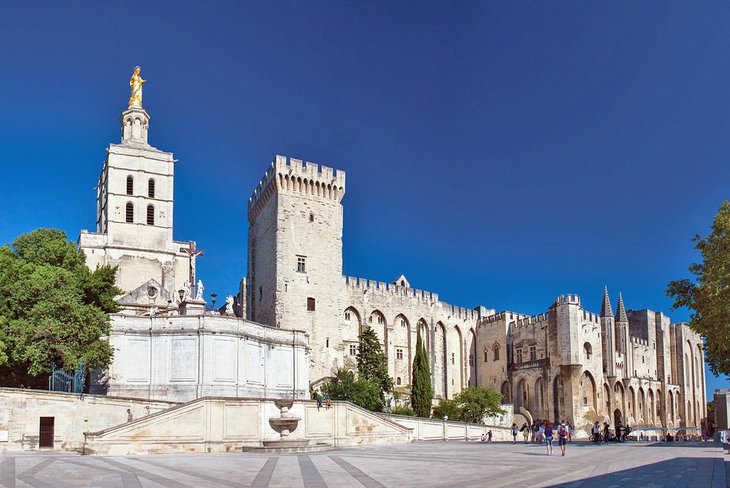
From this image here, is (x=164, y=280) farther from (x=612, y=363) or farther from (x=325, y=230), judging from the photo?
(x=612, y=363)

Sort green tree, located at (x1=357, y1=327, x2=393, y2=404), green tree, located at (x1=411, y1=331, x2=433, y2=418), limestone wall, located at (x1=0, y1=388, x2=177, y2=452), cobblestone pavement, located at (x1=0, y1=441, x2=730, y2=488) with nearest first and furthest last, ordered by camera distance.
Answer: cobblestone pavement, located at (x1=0, y1=441, x2=730, y2=488), limestone wall, located at (x1=0, y1=388, x2=177, y2=452), green tree, located at (x1=357, y1=327, x2=393, y2=404), green tree, located at (x1=411, y1=331, x2=433, y2=418)

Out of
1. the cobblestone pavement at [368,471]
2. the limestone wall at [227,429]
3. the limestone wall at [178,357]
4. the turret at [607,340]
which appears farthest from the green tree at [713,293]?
the turret at [607,340]

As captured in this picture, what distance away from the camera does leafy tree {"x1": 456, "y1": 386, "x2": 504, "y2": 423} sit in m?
55.7

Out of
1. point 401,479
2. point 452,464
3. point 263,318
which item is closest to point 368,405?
point 263,318

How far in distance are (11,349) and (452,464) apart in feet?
68.3

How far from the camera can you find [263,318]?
5675 centimetres

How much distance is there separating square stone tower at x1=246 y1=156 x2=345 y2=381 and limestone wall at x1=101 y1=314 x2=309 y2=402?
15381 millimetres

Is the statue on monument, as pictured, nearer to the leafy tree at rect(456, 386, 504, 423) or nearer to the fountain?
the fountain

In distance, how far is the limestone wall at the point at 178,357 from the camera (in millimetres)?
37219

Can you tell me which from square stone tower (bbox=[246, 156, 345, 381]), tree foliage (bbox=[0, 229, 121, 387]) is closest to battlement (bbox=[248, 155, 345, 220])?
square stone tower (bbox=[246, 156, 345, 381])

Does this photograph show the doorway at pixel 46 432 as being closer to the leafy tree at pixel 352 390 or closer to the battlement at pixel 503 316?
the leafy tree at pixel 352 390

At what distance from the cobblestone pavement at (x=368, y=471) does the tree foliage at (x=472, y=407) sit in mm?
31170

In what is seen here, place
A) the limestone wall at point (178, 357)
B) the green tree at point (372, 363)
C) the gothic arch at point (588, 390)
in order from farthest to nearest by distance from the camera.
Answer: the gothic arch at point (588, 390) < the green tree at point (372, 363) < the limestone wall at point (178, 357)

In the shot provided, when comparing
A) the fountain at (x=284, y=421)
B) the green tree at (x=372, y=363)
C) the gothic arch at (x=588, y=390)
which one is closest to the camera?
the fountain at (x=284, y=421)
